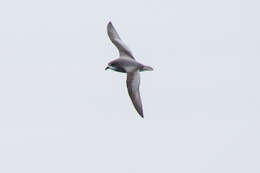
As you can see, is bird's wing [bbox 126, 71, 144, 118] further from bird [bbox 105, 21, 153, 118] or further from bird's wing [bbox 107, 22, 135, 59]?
bird's wing [bbox 107, 22, 135, 59]

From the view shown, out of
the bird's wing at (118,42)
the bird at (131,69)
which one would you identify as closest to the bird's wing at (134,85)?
the bird at (131,69)

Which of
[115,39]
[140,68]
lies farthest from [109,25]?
[140,68]

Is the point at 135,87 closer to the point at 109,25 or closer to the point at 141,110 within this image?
the point at 141,110

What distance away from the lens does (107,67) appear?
66.4 m

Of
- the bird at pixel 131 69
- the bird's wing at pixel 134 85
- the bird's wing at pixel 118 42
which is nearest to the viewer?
the bird's wing at pixel 134 85

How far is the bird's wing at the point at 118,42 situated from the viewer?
230 feet

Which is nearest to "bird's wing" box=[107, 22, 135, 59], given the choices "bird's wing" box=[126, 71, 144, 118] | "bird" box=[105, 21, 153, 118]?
"bird" box=[105, 21, 153, 118]

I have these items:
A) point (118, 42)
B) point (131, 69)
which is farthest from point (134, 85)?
point (118, 42)

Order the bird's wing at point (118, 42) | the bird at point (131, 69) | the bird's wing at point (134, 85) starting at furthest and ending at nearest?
1. the bird's wing at point (118, 42)
2. the bird at point (131, 69)
3. the bird's wing at point (134, 85)

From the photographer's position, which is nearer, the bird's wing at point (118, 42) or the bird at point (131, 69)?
the bird at point (131, 69)

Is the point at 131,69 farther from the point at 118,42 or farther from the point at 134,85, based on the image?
the point at 118,42

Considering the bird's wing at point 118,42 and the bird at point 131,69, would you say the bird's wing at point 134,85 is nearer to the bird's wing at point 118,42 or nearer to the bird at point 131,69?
the bird at point 131,69

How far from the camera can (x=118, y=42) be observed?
72.8m

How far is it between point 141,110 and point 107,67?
149 inches
